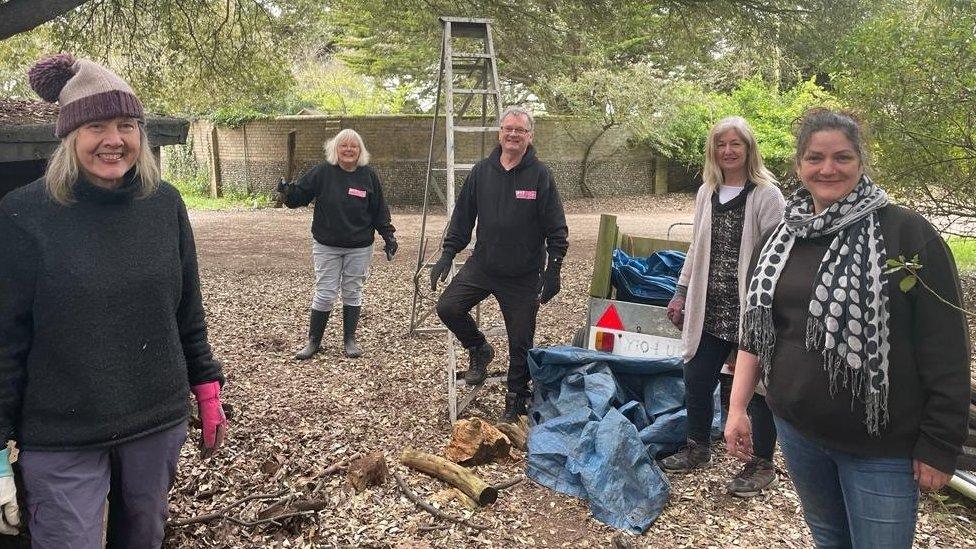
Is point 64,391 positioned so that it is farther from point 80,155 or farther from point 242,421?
point 242,421

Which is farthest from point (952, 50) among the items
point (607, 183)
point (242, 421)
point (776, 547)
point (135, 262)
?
point (607, 183)

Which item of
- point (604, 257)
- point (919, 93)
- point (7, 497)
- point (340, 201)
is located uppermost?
point (919, 93)

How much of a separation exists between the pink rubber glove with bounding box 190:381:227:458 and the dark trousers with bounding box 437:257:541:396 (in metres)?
2.25

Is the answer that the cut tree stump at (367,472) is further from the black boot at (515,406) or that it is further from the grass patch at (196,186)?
the grass patch at (196,186)

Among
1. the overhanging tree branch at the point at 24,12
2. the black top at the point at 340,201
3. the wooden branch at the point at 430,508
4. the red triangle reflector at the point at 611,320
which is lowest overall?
the wooden branch at the point at 430,508

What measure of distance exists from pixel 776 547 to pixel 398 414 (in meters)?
2.46

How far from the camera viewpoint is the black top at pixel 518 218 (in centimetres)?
440

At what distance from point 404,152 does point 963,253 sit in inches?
433

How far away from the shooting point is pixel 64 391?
1982mm

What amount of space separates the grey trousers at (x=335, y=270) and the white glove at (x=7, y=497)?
4037 mm

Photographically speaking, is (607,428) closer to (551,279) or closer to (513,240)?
(551,279)

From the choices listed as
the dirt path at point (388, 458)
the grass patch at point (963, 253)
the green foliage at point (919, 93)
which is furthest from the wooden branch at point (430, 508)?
the grass patch at point (963, 253)

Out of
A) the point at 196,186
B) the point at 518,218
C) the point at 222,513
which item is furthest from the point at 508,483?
the point at 196,186

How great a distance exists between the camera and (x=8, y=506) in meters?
1.98
